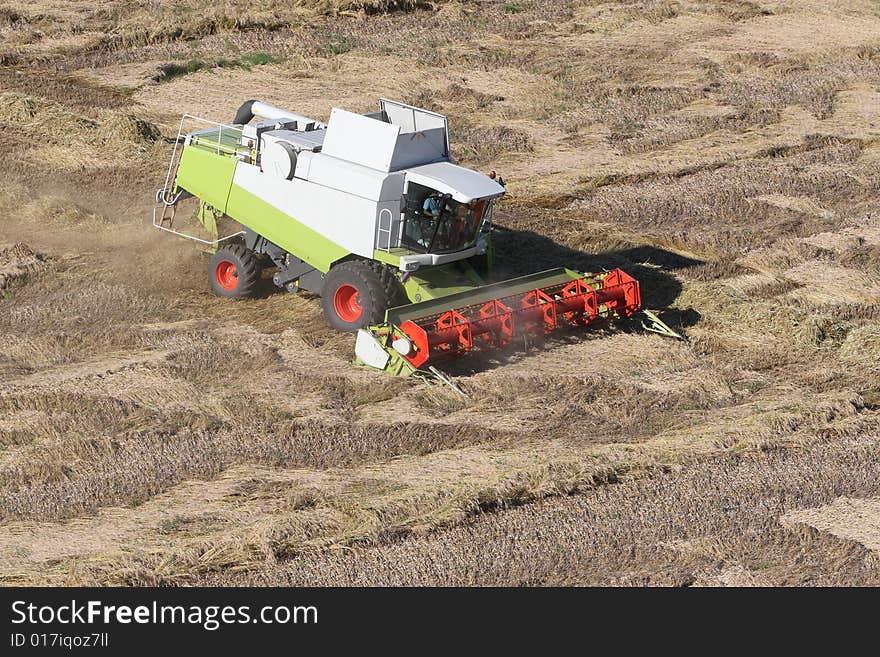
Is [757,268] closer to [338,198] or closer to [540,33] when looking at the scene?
[338,198]

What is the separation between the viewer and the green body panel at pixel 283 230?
49.3 feet

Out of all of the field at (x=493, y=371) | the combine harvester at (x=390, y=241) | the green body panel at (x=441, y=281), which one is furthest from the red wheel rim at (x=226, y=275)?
the green body panel at (x=441, y=281)

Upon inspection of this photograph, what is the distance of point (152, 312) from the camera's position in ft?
52.0

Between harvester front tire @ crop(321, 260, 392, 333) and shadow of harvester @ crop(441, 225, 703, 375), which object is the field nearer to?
shadow of harvester @ crop(441, 225, 703, 375)

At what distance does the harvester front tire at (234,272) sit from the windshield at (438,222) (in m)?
2.48

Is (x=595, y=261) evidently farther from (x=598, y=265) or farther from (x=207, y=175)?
(x=207, y=175)

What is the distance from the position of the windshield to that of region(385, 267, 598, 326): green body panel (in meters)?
0.60

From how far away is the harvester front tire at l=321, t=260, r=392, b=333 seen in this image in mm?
14531

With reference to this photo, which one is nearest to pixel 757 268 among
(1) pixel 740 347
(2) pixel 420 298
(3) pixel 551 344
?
(1) pixel 740 347

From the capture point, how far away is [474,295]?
1482 centimetres

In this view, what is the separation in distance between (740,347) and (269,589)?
767 centimetres

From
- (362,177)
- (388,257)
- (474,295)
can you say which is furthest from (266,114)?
(474,295)

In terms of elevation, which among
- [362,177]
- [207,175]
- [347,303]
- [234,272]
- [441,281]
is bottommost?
[234,272]

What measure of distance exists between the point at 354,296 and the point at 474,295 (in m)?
1.47
